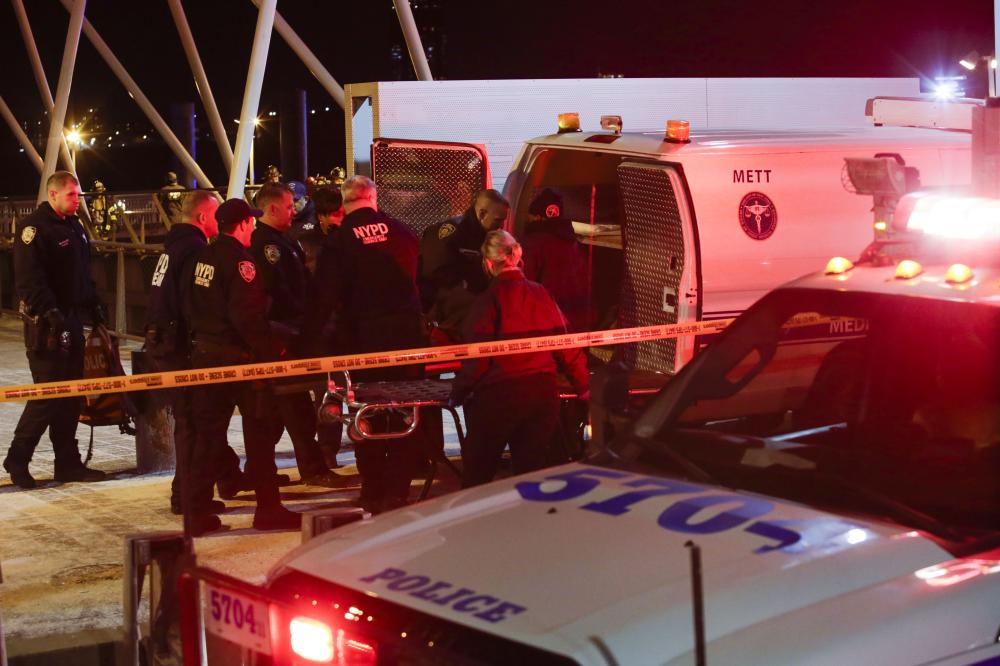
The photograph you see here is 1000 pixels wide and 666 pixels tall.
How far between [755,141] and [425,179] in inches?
119

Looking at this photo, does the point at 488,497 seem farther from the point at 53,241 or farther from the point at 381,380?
the point at 53,241

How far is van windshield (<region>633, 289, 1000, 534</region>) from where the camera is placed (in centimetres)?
352

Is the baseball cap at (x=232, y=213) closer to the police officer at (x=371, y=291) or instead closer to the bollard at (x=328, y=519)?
the police officer at (x=371, y=291)

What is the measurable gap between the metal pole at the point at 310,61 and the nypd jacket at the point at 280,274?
749 centimetres

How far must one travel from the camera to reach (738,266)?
789 centimetres

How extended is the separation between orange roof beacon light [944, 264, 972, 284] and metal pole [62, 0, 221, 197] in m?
23.6

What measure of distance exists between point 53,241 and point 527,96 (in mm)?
4245

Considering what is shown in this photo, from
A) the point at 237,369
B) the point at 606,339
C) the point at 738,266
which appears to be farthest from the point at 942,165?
the point at 237,369

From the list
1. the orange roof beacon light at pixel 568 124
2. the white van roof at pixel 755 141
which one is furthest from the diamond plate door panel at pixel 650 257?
the orange roof beacon light at pixel 568 124

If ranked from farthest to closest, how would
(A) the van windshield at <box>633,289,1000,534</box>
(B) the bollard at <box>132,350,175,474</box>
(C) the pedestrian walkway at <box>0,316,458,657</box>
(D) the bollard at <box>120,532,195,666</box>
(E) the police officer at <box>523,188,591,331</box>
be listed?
(B) the bollard at <box>132,350,175,474</box>
(E) the police officer at <box>523,188,591,331</box>
(C) the pedestrian walkway at <box>0,316,458,657</box>
(D) the bollard at <box>120,532,195,666</box>
(A) the van windshield at <box>633,289,1000,534</box>

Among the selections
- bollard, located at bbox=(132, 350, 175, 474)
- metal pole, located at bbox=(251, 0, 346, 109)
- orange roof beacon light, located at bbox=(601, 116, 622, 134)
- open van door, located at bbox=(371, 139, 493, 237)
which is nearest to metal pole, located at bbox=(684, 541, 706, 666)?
orange roof beacon light, located at bbox=(601, 116, 622, 134)

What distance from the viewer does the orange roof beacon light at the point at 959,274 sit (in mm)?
3770

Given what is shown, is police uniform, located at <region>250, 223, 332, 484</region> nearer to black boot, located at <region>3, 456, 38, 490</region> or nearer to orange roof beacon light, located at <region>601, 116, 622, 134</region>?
black boot, located at <region>3, 456, 38, 490</region>

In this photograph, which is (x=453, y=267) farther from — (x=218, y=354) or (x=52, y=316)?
(x=52, y=316)
